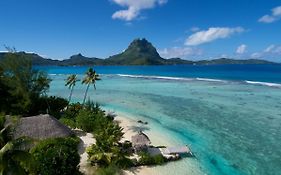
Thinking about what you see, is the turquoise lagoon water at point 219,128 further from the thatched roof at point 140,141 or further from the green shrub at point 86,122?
the green shrub at point 86,122

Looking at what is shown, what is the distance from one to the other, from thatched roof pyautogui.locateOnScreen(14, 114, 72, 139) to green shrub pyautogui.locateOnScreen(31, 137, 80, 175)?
5368 mm

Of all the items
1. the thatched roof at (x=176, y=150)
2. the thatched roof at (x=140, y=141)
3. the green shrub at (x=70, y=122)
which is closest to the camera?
the thatched roof at (x=176, y=150)

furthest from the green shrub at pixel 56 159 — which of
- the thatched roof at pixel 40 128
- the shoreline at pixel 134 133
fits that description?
the thatched roof at pixel 40 128

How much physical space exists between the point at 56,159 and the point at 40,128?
8.41 meters

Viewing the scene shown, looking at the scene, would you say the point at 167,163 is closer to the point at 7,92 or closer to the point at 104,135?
the point at 104,135

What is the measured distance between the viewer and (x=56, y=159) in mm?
22906

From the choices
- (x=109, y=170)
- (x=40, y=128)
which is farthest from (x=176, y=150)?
(x=40, y=128)

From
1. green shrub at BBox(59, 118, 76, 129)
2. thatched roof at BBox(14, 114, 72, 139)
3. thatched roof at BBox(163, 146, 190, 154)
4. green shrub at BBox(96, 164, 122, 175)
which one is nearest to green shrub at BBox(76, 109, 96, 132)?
green shrub at BBox(59, 118, 76, 129)

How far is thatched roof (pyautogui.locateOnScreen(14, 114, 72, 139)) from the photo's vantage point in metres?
29.6

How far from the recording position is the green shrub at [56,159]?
74.1ft

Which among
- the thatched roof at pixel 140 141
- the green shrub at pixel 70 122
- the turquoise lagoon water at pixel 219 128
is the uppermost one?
the thatched roof at pixel 140 141

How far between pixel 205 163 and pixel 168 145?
18.0 ft

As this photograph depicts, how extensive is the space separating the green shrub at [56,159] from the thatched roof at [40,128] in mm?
5368

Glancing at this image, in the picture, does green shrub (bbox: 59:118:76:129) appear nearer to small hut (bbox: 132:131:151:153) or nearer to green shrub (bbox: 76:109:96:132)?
green shrub (bbox: 76:109:96:132)
